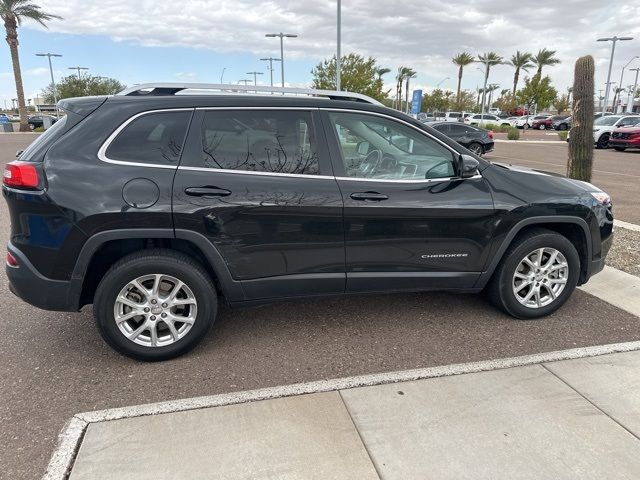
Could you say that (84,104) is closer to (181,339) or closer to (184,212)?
(184,212)

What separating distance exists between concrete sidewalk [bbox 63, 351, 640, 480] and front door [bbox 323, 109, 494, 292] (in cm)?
86

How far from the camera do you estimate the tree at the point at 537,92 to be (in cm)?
5203

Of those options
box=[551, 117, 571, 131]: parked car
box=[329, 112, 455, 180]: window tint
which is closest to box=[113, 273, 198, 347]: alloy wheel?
box=[329, 112, 455, 180]: window tint

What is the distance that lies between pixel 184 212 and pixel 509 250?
2.49 meters

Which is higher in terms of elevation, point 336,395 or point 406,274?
point 406,274

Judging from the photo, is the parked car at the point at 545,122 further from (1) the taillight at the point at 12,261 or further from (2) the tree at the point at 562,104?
(1) the taillight at the point at 12,261

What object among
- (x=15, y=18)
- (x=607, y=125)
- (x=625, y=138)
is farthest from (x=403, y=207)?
(x=15, y=18)

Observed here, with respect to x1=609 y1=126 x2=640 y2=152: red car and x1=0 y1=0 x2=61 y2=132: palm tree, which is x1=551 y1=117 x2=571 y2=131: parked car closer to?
x1=609 y1=126 x2=640 y2=152: red car

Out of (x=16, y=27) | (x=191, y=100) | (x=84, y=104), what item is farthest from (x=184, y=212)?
(x=16, y=27)

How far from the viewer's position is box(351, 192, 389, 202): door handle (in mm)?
3260

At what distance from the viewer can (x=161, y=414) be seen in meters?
2.66

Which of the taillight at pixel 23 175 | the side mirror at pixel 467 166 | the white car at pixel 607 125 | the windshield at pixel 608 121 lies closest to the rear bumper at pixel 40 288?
the taillight at pixel 23 175

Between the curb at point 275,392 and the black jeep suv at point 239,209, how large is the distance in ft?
1.82

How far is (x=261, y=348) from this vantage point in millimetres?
3412
